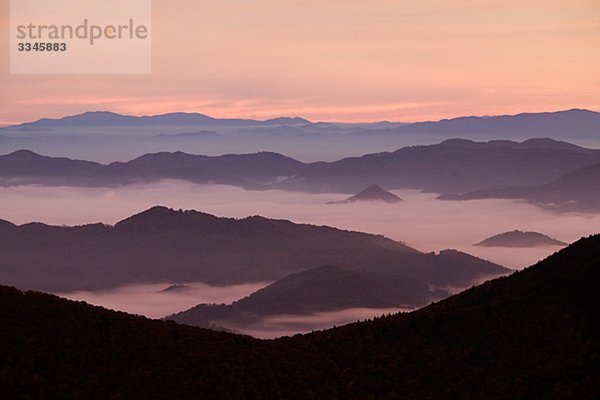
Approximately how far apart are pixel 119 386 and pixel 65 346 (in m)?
5.37

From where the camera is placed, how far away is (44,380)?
1914 inches

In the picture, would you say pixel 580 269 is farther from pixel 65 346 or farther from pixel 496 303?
pixel 65 346

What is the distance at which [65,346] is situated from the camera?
5212 centimetres

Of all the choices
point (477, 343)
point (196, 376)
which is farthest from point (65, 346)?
point (477, 343)

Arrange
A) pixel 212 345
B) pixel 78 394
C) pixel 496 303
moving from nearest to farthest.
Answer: pixel 78 394 → pixel 212 345 → pixel 496 303

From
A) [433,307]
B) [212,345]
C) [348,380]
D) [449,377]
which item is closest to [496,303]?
[433,307]

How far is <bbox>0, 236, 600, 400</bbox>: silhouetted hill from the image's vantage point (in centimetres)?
4938

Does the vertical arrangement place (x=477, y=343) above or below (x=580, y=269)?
below

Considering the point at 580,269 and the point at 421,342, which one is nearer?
the point at 421,342

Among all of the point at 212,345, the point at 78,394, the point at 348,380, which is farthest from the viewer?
the point at 212,345

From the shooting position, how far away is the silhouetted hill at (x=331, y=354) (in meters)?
49.4

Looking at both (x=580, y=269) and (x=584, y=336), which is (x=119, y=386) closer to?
(x=584, y=336)

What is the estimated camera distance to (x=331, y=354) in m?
54.4

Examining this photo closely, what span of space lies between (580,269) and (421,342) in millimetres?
14348
